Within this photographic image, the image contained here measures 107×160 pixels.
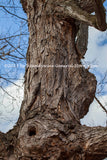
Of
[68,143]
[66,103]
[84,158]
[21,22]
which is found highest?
[21,22]

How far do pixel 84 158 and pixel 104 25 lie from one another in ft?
4.33

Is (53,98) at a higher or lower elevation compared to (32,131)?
higher

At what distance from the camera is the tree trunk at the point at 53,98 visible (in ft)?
5.82

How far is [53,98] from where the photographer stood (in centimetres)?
211

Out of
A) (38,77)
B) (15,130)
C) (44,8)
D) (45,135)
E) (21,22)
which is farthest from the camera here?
(21,22)

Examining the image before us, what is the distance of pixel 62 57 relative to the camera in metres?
2.43

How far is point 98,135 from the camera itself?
5.82 feet

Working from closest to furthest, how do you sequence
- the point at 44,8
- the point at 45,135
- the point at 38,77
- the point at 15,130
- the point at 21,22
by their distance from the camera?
the point at 45,135
the point at 15,130
the point at 38,77
the point at 44,8
the point at 21,22

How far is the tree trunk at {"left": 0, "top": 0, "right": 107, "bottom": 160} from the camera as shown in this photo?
1774 millimetres

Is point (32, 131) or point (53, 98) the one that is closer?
point (32, 131)

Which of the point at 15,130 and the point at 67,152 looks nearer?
the point at 67,152

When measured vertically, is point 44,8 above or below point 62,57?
above

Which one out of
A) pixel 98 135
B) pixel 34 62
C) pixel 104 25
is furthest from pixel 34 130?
pixel 104 25

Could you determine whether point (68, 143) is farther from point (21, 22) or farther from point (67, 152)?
point (21, 22)
